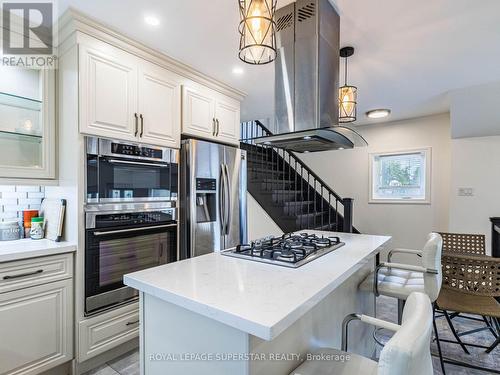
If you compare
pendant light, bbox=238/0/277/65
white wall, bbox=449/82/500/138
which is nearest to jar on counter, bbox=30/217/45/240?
pendant light, bbox=238/0/277/65

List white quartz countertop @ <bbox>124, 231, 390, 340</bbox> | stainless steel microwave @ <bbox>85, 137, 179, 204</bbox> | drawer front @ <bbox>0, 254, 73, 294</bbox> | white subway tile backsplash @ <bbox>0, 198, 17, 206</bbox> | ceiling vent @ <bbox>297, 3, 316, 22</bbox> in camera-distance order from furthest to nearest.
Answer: white subway tile backsplash @ <bbox>0, 198, 17, 206</bbox> → stainless steel microwave @ <bbox>85, 137, 179, 204</bbox> → ceiling vent @ <bbox>297, 3, 316, 22</bbox> → drawer front @ <bbox>0, 254, 73, 294</bbox> → white quartz countertop @ <bbox>124, 231, 390, 340</bbox>

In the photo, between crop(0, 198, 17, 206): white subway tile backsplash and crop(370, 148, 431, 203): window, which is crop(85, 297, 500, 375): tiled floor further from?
crop(370, 148, 431, 203): window

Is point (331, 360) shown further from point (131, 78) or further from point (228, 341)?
point (131, 78)

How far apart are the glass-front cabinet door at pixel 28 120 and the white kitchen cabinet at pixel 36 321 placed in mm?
737

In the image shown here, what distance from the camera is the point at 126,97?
2184mm

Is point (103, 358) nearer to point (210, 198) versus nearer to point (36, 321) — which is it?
point (36, 321)

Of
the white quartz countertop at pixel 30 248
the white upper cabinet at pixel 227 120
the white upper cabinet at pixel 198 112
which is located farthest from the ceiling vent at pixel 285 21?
the white quartz countertop at pixel 30 248

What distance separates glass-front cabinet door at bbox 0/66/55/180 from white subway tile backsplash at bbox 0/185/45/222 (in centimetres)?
29

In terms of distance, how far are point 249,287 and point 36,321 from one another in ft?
5.28

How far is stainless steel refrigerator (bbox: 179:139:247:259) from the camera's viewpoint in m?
2.54

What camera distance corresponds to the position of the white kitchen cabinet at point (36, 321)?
1660 mm

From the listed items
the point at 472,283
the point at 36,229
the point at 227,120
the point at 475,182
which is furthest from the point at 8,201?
the point at 475,182

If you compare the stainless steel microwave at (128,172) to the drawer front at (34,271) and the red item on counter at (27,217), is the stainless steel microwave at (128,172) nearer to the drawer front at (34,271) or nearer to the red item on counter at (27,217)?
the drawer front at (34,271)

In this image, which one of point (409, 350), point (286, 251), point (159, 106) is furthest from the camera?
point (159, 106)
